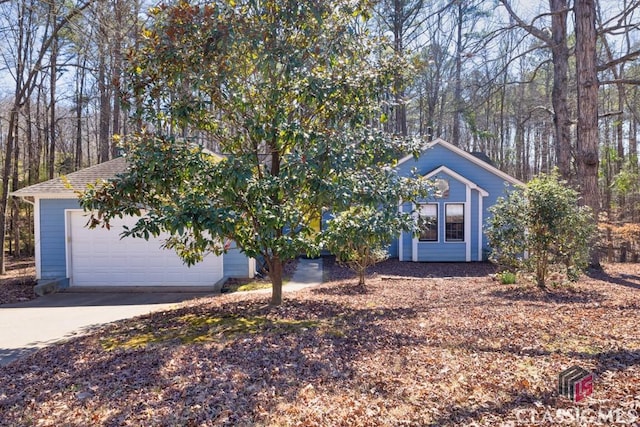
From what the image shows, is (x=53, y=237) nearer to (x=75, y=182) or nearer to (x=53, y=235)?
(x=53, y=235)

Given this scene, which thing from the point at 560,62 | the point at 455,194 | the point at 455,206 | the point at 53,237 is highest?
the point at 560,62

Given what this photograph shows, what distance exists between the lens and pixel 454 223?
14359 millimetres

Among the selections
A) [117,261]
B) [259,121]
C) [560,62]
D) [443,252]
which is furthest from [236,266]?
[560,62]

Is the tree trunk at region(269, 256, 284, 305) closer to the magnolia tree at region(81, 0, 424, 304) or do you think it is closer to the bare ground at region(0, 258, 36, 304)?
the magnolia tree at region(81, 0, 424, 304)

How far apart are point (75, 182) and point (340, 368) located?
9.67 m

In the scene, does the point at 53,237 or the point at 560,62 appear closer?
the point at 53,237

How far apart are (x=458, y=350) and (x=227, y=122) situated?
4311mm

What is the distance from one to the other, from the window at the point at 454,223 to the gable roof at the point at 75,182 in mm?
10228

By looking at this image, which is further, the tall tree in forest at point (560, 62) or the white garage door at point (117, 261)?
the tall tree in forest at point (560, 62)

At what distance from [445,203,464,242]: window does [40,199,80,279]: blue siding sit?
1127 centimetres

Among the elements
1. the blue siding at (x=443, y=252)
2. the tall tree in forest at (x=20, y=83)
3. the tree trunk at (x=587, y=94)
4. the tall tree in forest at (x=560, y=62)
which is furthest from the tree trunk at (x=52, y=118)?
the tree trunk at (x=587, y=94)

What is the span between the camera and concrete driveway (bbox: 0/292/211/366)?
19.2ft

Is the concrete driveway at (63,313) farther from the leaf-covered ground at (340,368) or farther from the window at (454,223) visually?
the window at (454,223)

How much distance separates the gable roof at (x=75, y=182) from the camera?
10.2 meters
